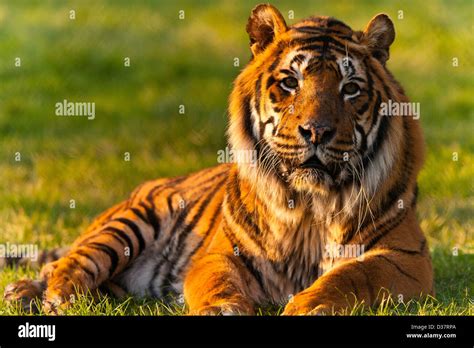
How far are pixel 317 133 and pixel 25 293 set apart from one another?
73.3 inches

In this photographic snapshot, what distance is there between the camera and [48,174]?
9672mm

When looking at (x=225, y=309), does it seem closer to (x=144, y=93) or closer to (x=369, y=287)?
(x=369, y=287)

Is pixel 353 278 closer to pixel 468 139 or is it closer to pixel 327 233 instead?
pixel 327 233

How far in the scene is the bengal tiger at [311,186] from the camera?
488 cm

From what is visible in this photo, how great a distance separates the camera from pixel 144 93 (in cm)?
1246

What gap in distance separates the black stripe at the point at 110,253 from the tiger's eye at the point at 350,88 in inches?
67.1

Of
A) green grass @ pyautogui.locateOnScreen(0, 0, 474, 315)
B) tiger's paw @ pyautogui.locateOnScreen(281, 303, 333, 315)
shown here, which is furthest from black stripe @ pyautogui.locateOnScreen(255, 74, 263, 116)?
green grass @ pyautogui.locateOnScreen(0, 0, 474, 315)

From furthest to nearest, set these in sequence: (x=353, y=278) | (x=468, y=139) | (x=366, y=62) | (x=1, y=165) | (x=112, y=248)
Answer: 1. (x=468, y=139)
2. (x=1, y=165)
3. (x=112, y=248)
4. (x=366, y=62)
5. (x=353, y=278)

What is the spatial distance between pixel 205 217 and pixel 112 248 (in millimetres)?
550

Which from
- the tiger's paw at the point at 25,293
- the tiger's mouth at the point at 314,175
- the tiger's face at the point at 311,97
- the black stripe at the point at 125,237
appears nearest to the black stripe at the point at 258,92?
the tiger's face at the point at 311,97

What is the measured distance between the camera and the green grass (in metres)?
8.64

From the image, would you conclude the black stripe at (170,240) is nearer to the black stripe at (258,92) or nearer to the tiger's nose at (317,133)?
the black stripe at (258,92)

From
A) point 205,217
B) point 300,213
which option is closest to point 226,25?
point 205,217

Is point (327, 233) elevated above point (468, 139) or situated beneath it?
situated beneath
